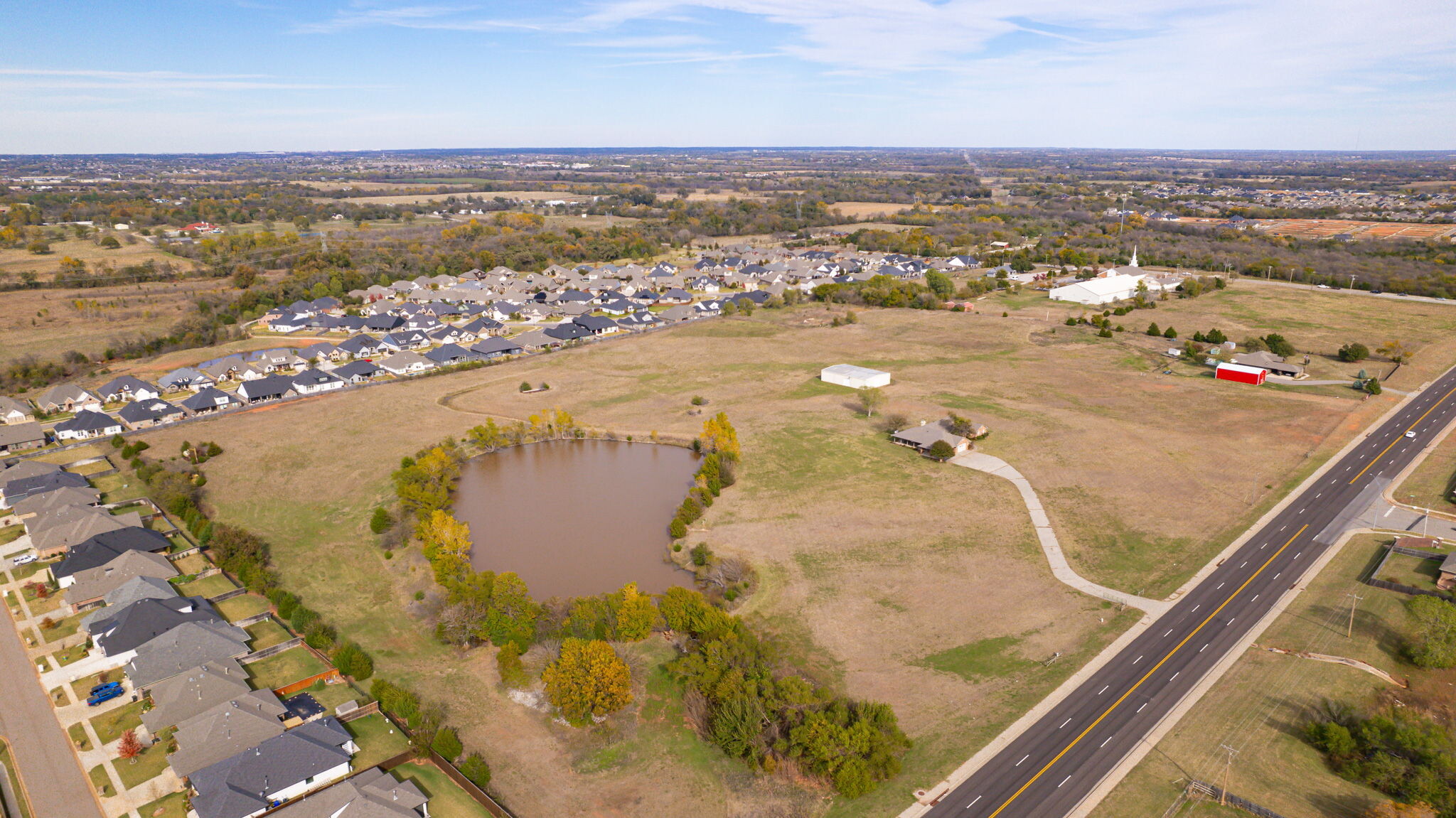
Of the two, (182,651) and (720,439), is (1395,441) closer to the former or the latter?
(720,439)

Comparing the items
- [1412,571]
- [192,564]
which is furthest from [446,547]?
[1412,571]

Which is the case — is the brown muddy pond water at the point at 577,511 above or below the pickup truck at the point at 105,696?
above

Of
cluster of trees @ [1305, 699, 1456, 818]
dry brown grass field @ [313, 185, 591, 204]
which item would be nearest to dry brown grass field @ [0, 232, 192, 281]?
dry brown grass field @ [313, 185, 591, 204]

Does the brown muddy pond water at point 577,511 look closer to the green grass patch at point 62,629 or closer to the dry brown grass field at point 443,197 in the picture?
the green grass patch at point 62,629

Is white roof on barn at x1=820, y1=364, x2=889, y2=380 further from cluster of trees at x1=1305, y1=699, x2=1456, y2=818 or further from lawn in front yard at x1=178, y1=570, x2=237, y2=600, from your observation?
lawn in front yard at x1=178, y1=570, x2=237, y2=600

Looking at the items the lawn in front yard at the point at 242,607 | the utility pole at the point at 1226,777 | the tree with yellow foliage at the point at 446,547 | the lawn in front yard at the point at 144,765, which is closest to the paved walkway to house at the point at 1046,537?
the utility pole at the point at 1226,777
